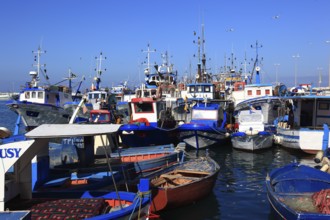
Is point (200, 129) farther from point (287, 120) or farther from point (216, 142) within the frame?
point (287, 120)

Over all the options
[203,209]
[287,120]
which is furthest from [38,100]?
[203,209]

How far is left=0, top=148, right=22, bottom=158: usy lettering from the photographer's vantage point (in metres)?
7.88

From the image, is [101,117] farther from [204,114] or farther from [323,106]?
[323,106]

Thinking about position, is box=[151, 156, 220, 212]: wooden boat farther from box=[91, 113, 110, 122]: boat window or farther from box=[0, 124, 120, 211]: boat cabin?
box=[91, 113, 110, 122]: boat window

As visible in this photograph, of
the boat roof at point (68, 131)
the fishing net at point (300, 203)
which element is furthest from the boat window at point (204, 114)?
the boat roof at point (68, 131)

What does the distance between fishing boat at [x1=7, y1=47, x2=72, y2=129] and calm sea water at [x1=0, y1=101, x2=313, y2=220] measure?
13631 mm

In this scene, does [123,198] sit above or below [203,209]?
above

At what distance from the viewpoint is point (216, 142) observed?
2430 centimetres

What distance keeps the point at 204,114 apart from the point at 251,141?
4469 mm

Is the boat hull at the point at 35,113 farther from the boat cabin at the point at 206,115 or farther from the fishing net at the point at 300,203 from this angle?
the fishing net at the point at 300,203

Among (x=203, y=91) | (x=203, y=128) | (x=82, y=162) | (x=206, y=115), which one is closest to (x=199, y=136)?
(x=203, y=128)

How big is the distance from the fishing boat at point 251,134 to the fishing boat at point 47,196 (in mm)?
14943

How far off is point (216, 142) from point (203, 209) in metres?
12.4

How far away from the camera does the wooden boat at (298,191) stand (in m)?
8.81
